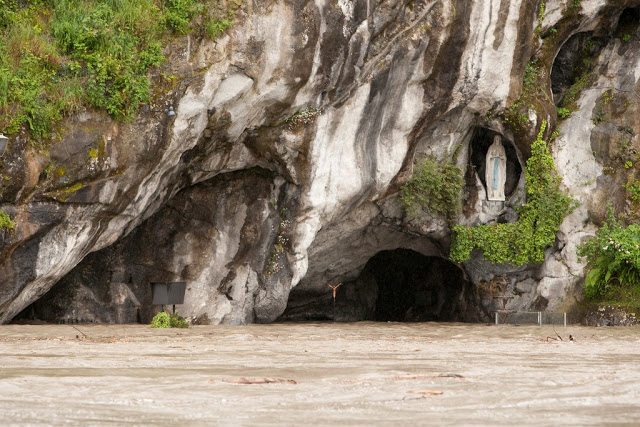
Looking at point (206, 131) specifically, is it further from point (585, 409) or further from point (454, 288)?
point (585, 409)

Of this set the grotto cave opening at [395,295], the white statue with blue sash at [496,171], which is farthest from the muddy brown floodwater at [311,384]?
the grotto cave opening at [395,295]

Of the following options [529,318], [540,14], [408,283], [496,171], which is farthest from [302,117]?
[408,283]

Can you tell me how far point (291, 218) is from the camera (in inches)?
627

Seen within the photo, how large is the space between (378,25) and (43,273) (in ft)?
21.9

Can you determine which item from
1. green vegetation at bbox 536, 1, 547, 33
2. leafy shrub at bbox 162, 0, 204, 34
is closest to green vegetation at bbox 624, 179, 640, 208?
green vegetation at bbox 536, 1, 547, 33

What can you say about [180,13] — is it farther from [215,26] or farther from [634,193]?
[634,193]

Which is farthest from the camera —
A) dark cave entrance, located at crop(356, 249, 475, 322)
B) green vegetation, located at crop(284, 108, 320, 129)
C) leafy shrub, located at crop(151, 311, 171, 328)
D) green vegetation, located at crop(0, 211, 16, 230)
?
dark cave entrance, located at crop(356, 249, 475, 322)

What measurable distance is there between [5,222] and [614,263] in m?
10.4

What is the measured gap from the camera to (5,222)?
12.0 m

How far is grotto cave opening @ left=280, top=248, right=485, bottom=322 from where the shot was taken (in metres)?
20.9

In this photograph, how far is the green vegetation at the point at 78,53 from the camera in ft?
40.0

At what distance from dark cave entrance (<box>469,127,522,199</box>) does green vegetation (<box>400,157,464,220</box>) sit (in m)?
0.99

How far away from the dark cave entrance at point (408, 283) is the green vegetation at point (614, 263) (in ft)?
16.6

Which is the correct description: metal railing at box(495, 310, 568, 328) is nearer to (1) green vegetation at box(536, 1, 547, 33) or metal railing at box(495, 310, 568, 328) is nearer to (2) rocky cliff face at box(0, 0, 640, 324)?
(2) rocky cliff face at box(0, 0, 640, 324)
